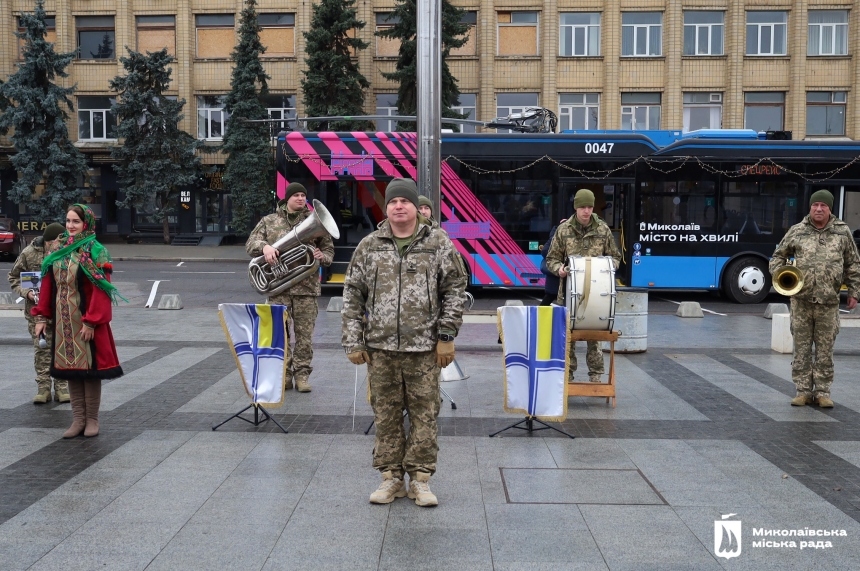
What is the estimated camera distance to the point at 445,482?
566cm

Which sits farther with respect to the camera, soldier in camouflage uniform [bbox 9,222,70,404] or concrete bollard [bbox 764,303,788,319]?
concrete bollard [bbox 764,303,788,319]

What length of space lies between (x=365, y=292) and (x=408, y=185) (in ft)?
2.40

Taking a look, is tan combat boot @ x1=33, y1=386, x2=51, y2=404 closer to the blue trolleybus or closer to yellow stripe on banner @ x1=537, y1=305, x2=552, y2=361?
yellow stripe on banner @ x1=537, y1=305, x2=552, y2=361

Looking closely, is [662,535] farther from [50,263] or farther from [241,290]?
[241,290]

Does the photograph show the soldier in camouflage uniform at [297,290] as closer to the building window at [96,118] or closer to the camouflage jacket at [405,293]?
the camouflage jacket at [405,293]

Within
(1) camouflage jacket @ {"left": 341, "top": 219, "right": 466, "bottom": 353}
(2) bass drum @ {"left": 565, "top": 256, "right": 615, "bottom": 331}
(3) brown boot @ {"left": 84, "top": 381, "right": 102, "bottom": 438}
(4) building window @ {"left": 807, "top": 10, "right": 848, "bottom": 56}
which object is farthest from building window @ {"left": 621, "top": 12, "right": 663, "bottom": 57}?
(1) camouflage jacket @ {"left": 341, "top": 219, "right": 466, "bottom": 353}

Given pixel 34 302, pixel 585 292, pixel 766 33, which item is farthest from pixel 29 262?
pixel 766 33

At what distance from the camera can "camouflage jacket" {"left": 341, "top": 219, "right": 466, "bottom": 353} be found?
516 centimetres

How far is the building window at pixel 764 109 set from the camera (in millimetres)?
35062

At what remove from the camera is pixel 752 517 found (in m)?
5.00

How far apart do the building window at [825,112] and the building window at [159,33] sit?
90.3ft

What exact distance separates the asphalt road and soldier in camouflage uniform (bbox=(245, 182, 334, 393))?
8.77m

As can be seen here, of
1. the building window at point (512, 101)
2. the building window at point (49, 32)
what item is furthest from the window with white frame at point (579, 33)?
the building window at point (49, 32)

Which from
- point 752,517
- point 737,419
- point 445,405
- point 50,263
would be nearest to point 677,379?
point 737,419
